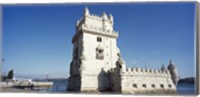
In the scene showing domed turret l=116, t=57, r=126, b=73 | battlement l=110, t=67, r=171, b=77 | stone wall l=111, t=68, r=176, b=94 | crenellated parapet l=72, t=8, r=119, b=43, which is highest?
crenellated parapet l=72, t=8, r=119, b=43

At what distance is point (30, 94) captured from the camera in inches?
345

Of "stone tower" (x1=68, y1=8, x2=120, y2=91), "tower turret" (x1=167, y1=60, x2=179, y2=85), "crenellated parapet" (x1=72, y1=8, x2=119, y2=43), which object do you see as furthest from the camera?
"crenellated parapet" (x1=72, y1=8, x2=119, y2=43)

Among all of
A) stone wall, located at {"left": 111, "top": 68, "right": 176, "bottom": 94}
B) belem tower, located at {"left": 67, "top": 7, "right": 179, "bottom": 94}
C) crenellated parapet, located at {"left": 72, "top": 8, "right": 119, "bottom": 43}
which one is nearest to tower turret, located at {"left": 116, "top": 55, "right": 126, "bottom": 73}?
belem tower, located at {"left": 67, "top": 7, "right": 179, "bottom": 94}

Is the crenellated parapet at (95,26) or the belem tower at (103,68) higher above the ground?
the crenellated parapet at (95,26)

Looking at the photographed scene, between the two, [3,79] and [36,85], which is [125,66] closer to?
[36,85]

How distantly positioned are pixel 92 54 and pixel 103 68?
2.21ft

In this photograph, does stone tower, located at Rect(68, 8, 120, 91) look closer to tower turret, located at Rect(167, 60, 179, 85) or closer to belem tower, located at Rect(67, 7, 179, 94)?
belem tower, located at Rect(67, 7, 179, 94)

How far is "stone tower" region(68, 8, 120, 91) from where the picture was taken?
35.1 feet

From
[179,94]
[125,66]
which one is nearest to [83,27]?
[125,66]

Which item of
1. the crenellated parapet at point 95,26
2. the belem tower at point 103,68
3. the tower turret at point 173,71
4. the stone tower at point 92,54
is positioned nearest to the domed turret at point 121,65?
the belem tower at point 103,68

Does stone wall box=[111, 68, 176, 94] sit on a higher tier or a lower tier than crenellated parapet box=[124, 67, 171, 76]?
lower

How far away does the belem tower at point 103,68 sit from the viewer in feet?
33.4

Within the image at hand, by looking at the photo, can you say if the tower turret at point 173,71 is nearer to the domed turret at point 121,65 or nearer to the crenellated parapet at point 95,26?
the domed turret at point 121,65

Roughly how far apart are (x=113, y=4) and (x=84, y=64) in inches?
123
